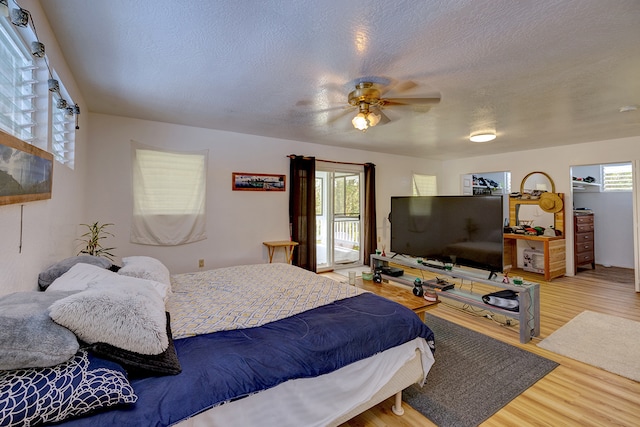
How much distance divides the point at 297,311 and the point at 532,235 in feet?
16.8

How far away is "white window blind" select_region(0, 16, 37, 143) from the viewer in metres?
1.38

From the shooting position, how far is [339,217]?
228 inches

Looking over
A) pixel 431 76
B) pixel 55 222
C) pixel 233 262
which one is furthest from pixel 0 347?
pixel 233 262

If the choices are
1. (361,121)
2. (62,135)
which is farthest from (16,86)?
(361,121)

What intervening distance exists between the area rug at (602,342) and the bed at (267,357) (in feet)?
5.37

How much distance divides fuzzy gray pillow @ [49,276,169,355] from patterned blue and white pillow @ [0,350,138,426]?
0.09 metres

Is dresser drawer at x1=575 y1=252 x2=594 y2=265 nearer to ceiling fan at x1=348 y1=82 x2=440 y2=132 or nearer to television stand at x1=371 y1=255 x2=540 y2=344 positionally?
television stand at x1=371 y1=255 x2=540 y2=344

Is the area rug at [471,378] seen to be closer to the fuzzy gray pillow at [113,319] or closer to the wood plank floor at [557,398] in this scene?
the wood plank floor at [557,398]

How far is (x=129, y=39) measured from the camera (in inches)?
76.6

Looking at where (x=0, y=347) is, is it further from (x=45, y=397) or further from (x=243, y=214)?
(x=243, y=214)

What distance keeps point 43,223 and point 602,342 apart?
15.3 ft

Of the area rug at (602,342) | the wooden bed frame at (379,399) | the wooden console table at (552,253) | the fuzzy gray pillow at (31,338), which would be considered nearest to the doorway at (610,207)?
the wooden console table at (552,253)

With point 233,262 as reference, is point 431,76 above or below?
above

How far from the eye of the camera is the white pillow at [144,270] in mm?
2004
